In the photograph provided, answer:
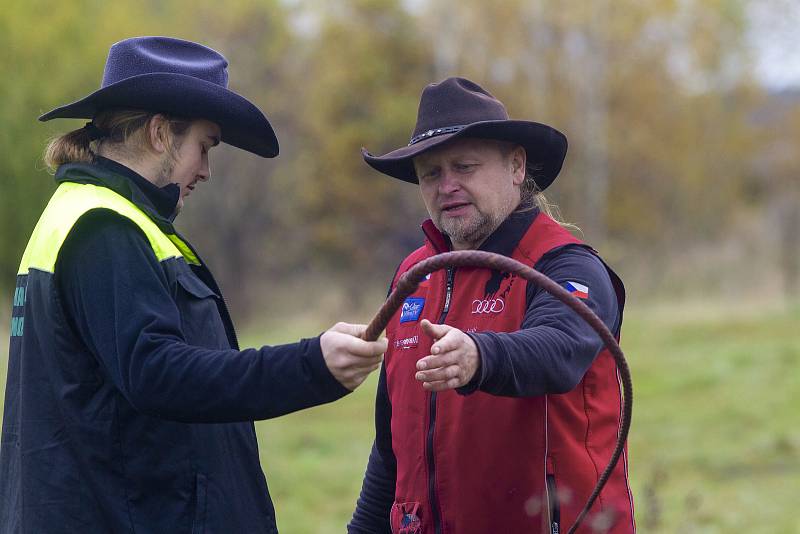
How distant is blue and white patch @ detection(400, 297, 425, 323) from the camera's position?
3.58 meters

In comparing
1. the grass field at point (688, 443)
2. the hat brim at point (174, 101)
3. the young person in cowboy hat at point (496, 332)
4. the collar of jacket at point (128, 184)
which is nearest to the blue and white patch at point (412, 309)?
the young person in cowboy hat at point (496, 332)

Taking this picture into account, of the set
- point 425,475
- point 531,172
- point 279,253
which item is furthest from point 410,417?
point 279,253

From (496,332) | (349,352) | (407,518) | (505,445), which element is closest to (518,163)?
(496,332)

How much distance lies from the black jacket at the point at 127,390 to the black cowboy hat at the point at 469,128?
95 centimetres

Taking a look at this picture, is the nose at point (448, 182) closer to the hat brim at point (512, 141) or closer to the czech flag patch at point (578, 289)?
the hat brim at point (512, 141)

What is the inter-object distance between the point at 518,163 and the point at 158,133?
1254 millimetres

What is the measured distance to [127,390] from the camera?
269cm

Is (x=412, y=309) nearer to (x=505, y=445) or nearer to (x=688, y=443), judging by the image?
(x=505, y=445)

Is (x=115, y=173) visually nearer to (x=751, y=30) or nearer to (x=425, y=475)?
(x=425, y=475)

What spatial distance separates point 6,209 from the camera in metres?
20.9

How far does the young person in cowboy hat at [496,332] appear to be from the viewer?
327 cm

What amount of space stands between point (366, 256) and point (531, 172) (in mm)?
28106

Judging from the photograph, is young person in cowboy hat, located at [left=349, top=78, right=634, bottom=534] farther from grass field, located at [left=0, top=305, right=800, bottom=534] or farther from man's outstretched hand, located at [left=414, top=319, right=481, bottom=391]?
grass field, located at [left=0, top=305, right=800, bottom=534]

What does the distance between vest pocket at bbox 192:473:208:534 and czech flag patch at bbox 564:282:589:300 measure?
1.14m
